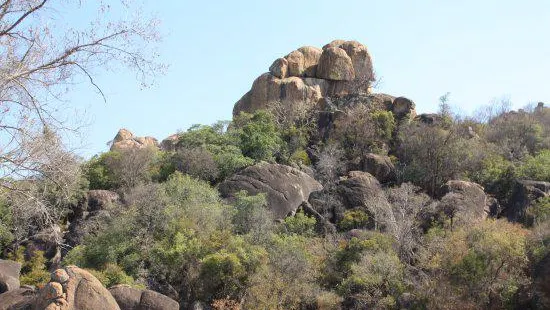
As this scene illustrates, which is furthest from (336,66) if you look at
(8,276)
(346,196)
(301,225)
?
(8,276)

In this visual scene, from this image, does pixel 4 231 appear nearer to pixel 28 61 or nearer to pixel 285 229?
pixel 285 229

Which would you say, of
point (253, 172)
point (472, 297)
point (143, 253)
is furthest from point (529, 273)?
point (253, 172)

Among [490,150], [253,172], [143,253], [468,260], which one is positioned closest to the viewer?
[468,260]

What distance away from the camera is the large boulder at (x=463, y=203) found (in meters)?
33.1

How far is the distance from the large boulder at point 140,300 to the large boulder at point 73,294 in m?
1.27

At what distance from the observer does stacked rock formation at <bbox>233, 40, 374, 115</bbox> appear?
2152 inches

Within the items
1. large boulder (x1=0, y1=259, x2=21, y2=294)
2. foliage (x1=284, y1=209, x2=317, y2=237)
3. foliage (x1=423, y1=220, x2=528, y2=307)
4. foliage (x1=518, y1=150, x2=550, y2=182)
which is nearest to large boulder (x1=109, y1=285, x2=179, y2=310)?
large boulder (x1=0, y1=259, x2=21, y2=294)

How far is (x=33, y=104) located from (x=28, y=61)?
1.73 ft

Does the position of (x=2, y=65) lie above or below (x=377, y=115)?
below

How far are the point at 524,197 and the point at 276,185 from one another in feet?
44.9

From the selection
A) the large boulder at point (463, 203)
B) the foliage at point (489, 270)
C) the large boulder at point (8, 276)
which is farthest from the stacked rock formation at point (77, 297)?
the large boulder at point (463, 203)

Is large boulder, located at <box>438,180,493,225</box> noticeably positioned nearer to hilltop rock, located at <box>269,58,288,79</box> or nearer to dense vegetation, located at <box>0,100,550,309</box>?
dense vegetation, located at <box>0,100,550,309</box>

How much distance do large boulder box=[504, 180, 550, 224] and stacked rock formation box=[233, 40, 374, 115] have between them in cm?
1995

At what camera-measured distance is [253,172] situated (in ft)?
131
